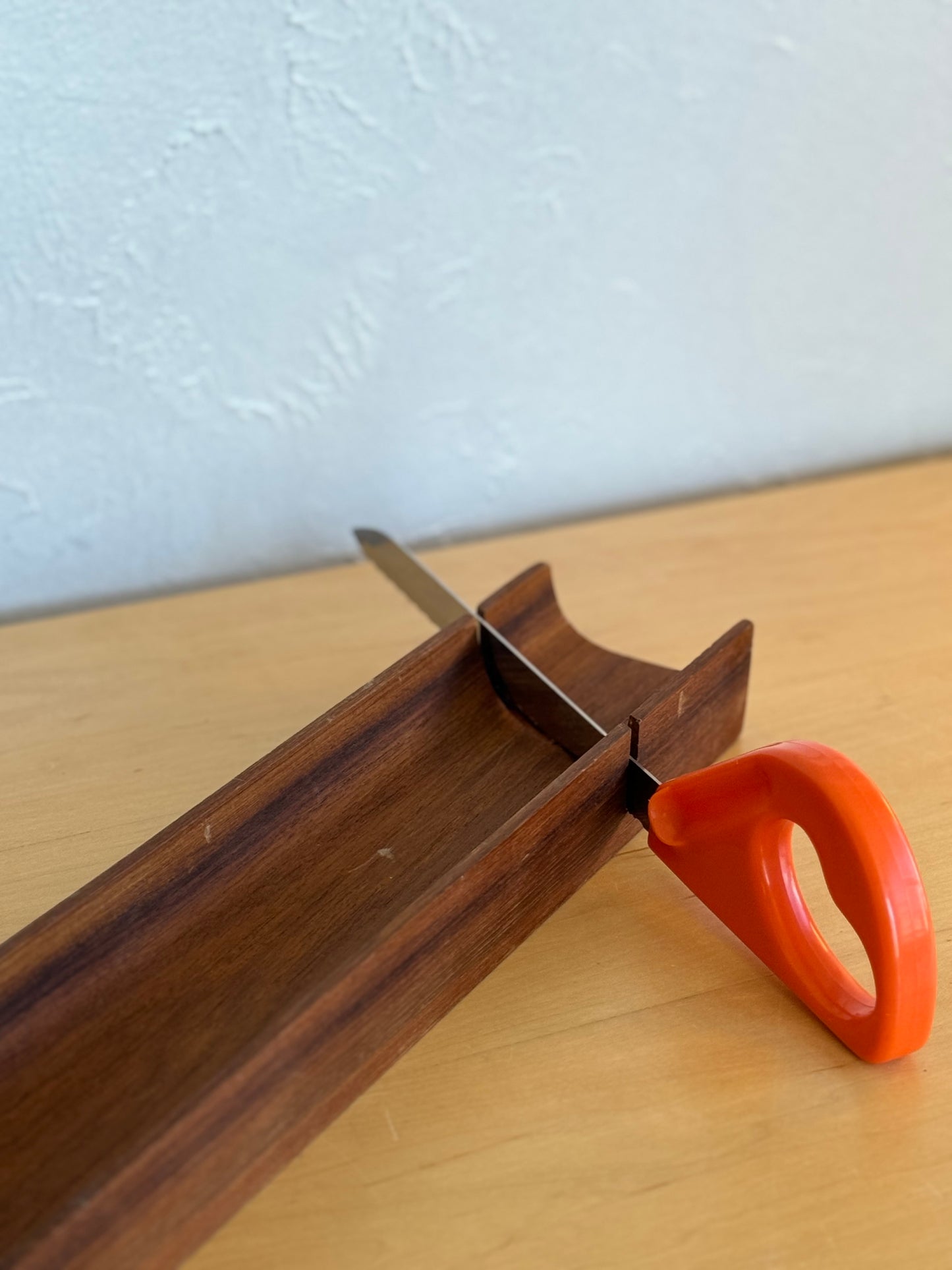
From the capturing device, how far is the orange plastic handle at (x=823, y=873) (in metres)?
0.38

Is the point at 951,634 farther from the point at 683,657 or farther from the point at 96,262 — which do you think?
the point at 96,262

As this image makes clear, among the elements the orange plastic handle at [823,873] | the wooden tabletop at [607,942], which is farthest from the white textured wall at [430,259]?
the orange plastic handle at [823,873]

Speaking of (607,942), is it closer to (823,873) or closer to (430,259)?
(823,873)

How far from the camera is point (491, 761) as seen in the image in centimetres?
51

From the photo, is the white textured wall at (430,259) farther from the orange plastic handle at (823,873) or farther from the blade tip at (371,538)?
the orange plastic handle at (823,873)

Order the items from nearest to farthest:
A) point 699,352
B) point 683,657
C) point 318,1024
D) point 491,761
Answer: point 318,1024, point 491,761, point 683,657, point 699,352

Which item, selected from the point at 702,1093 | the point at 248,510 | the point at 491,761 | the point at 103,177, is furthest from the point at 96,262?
the point at 702,1093

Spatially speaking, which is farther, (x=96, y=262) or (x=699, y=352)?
(x=699, y=352)

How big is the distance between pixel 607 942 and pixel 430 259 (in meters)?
0.42

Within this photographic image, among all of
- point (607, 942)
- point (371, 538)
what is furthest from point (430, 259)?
point (607, 942)

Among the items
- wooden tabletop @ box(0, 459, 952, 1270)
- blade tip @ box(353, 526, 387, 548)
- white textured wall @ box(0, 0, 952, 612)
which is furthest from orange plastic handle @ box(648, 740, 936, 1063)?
white textured wall @ box(0, 0, 952, 612)

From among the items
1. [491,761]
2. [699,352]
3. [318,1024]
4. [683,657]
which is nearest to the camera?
[318,1024]

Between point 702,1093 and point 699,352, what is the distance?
1.73 feet

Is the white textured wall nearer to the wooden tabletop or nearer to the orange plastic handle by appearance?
the wooden tabletop
